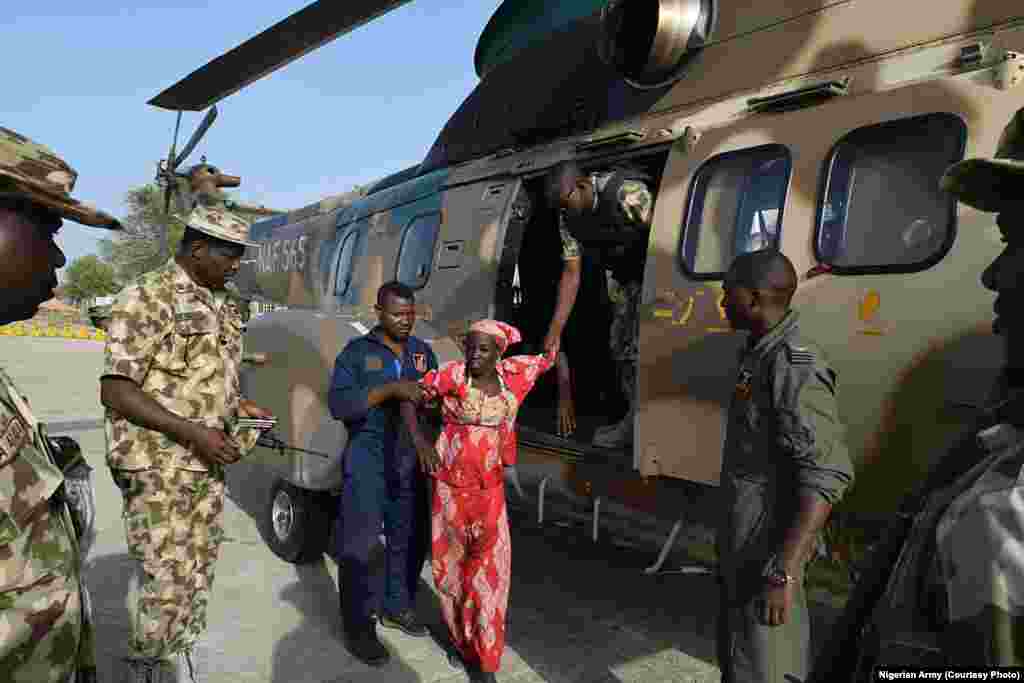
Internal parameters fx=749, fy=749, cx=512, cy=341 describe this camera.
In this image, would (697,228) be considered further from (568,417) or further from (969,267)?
(568,417)

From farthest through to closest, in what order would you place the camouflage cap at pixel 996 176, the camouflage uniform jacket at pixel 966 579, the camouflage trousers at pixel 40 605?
1. the camouflage trousers at pixel 40 605
2. the camouflage cap at pixel 996 176
3. the camouflage uniform jacket at pixel 966 579

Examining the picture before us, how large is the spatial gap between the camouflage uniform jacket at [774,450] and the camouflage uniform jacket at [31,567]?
69.3 inches

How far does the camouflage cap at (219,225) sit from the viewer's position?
280 cm

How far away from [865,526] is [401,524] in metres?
2.17

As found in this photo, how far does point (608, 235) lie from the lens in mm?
4121

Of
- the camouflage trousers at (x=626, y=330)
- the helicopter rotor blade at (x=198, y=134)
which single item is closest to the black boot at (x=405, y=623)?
the camouflage trousers at (x=626, y=330)

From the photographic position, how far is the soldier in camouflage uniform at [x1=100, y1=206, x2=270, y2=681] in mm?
2650

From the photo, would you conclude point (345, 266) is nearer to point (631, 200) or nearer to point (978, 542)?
point (631, 200)

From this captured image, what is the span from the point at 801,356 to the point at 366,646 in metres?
2.59

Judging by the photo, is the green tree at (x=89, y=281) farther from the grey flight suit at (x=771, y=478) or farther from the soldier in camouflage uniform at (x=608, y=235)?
the grey flight suit at (x=771, y=478)

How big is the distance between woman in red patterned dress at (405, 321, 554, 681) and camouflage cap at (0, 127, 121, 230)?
2060mm

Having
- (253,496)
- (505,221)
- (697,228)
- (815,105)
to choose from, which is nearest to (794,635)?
(697,228)

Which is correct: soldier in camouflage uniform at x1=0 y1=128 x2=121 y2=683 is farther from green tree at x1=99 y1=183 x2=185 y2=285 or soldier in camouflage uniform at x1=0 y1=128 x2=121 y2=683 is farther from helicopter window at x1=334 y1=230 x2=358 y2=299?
green tree at x1=99 y1=183 x2=185 y2=285

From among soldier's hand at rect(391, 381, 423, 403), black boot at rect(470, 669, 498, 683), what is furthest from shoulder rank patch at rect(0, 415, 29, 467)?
black boot at rect(470, 669, 498, 683)
